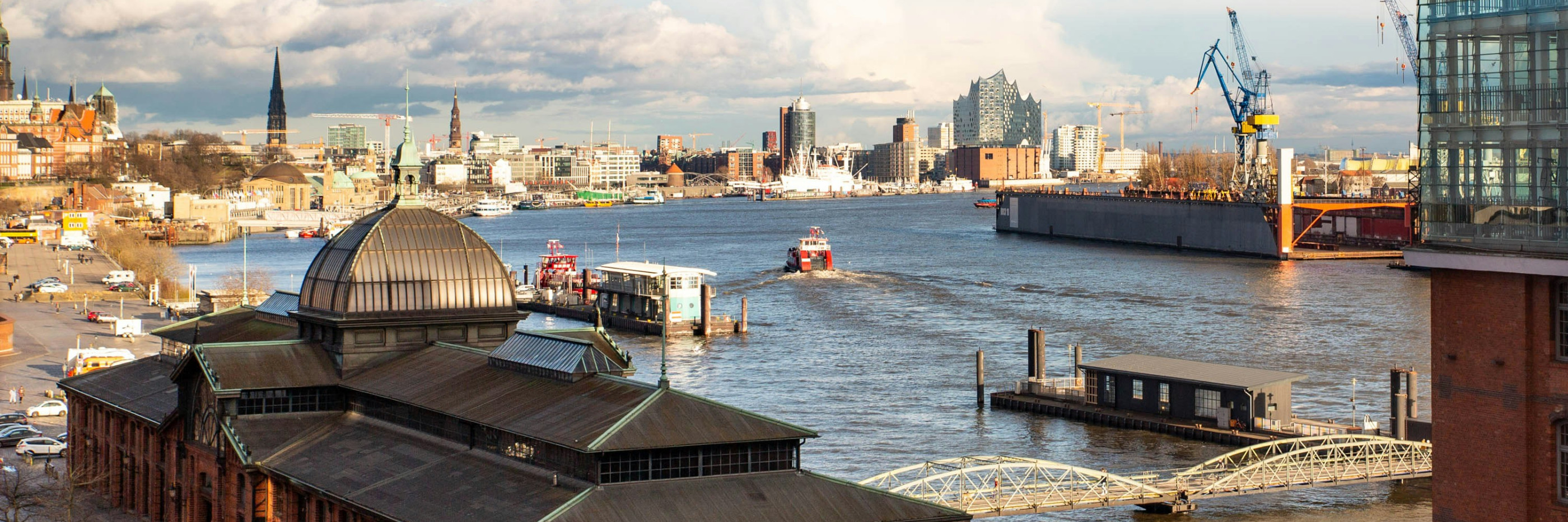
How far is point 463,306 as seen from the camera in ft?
126

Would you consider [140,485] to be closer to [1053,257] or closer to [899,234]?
[1053,257]

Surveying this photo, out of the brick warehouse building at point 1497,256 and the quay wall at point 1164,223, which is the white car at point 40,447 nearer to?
the brick warehouse building at point 1497,256

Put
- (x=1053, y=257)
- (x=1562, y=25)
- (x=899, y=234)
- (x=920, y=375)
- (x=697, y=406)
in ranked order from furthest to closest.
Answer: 1. (x=899, y=234)
2. (x=1053, y=257)
3. (x=920, y=375)
4. (x=697, y=406)
5. (x=1562, y=25)

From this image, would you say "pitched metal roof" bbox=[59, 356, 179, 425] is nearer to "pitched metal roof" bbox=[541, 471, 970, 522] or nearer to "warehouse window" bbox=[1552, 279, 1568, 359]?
"pitched metal roof" bbox=[541, 471, 970, 522]

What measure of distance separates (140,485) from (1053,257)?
119115 millimetres

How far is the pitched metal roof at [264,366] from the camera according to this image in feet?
118

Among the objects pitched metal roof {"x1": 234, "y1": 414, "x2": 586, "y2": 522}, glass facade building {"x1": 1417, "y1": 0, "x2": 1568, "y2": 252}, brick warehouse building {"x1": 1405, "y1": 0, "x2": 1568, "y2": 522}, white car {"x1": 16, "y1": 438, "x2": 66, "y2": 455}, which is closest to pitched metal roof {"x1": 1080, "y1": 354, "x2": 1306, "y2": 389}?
glass facade building {"x1": 1417, "y1": 0, "x2": 1568, "y2": 252}

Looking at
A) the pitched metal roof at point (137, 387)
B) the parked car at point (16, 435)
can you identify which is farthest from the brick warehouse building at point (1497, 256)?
the parked car at point (16, 435)

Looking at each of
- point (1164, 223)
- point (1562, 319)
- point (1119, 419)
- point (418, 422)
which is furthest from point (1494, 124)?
point (1164, 223)

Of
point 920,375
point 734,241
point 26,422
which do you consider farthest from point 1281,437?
point 734,241

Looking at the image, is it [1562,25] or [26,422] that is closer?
[1562,25]

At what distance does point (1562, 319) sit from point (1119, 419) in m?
33.0

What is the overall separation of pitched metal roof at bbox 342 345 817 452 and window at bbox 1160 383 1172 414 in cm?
3073

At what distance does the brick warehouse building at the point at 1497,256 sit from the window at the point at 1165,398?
102 feet
